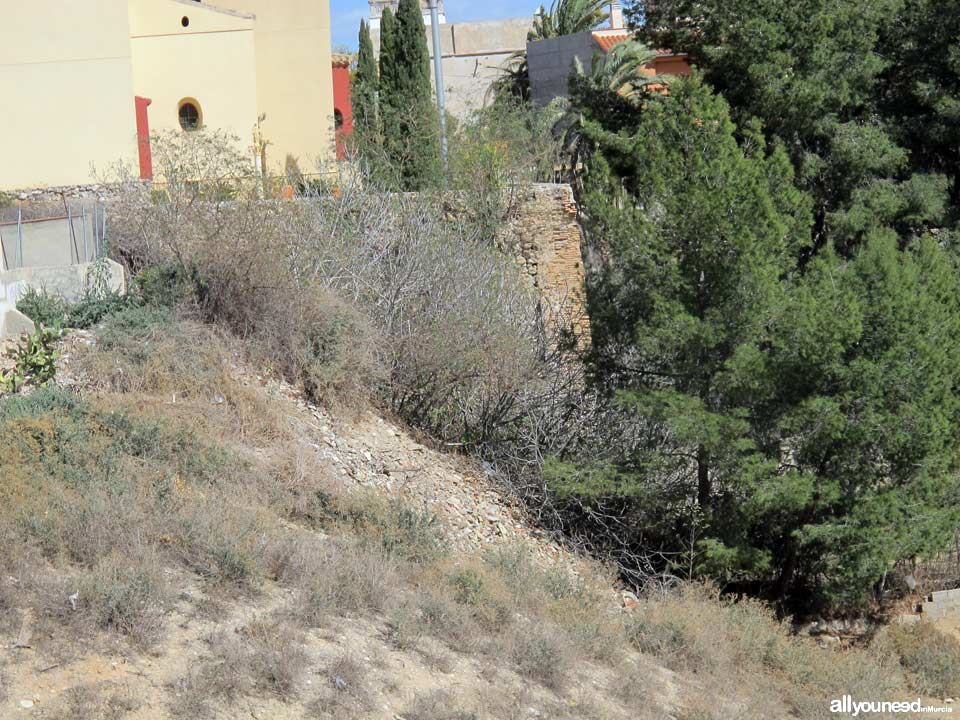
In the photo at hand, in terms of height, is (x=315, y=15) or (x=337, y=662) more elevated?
(x=315, y=15)

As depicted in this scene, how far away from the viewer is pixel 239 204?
13.3m

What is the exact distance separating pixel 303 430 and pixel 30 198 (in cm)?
989

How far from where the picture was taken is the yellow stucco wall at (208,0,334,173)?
2194 centimetres

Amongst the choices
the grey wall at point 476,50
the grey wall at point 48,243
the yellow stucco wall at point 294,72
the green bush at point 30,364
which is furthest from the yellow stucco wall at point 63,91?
the grey wall at point 476,50

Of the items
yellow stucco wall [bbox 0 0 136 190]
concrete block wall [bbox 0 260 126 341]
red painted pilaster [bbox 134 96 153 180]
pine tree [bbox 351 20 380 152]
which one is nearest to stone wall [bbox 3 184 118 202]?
yellow stucco wall [bbox 0 0 136 190]

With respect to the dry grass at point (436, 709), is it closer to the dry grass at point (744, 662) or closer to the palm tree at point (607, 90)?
the dry grass at point (744, 662)

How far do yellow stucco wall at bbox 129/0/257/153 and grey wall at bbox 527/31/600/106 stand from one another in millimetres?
8799

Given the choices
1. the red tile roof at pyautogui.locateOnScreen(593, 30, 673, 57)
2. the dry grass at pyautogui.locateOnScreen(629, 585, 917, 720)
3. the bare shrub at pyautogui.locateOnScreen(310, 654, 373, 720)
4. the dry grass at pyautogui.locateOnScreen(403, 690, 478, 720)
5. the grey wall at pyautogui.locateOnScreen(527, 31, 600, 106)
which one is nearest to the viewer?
the bare shrub at pyautogui.locateOnScreen(310, 654, 373, 720)

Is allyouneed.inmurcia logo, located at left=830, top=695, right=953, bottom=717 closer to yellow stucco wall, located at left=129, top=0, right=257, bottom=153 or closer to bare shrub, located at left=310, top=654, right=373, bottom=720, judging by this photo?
bare shrub, located at left=310, top=654, right=373, bottom=720

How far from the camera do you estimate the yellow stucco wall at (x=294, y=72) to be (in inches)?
864

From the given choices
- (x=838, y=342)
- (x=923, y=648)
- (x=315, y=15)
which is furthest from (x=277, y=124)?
(x=923, y=648)

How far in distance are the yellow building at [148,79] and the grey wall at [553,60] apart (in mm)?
7288

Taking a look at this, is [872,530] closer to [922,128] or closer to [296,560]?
[296,560]

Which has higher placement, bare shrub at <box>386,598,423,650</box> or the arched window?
the arched window
